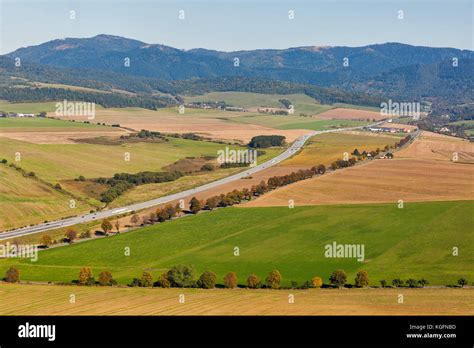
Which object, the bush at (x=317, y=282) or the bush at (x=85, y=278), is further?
the bush at (x=85, y=278)

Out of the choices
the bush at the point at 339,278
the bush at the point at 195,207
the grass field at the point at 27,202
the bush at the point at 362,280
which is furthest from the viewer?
the bush at the point at 195,207

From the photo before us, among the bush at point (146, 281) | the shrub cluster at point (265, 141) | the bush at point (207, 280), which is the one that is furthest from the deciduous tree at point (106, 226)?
the shrub cluster at point (265, 141)

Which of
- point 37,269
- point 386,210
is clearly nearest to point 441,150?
point 386,210

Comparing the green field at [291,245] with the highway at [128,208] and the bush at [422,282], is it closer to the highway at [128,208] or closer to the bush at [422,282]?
the bush at [422,282]

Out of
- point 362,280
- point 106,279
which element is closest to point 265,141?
point 106,279

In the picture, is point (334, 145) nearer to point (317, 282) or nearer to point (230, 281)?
point (317, 282)

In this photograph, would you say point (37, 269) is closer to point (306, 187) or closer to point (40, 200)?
point (40, 200)
